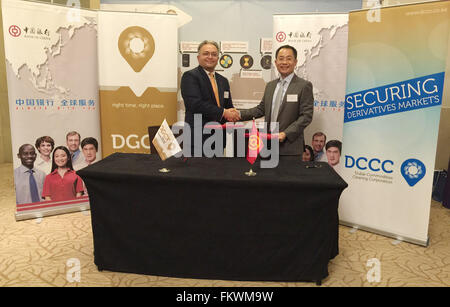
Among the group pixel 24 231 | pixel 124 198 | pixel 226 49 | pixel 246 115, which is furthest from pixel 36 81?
pixel 226 49

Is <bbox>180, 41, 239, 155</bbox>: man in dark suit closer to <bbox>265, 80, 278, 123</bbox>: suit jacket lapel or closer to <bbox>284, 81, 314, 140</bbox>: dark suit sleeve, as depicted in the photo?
<bbox>265, 80, 278, 123</bbox>: suit jacket lapel

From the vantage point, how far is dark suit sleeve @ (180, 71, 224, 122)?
3.12m

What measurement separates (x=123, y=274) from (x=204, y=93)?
1.69 meters

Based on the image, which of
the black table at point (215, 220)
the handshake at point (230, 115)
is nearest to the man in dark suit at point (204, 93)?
the handshake at point (230, 115)

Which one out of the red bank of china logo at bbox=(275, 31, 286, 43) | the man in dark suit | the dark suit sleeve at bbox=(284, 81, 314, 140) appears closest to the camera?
the dark suit sleeve at bbox=(284, 81, 314, 140)

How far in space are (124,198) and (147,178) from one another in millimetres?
209

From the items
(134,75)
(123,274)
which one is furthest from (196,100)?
(123,274)

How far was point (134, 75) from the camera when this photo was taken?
351 cm

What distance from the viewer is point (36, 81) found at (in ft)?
10.1

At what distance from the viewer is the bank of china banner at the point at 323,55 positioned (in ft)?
11.3

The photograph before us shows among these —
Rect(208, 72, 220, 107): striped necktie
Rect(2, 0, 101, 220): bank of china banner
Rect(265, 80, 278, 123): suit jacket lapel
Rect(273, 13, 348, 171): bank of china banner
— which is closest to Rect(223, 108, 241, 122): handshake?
Rect(208, 72, 220, 107): striped necktie

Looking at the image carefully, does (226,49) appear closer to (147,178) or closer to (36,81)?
(36,81)

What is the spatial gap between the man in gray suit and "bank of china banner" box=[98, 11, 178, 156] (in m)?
1.17

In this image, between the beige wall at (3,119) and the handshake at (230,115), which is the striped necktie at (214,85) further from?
the beige wall at (3,119)
